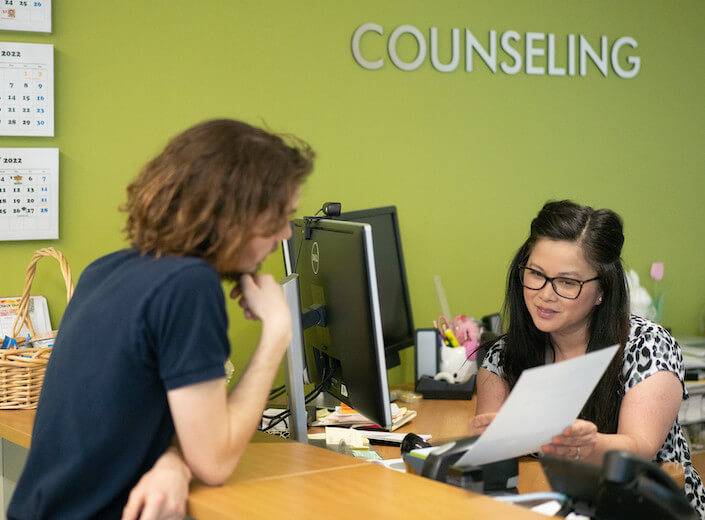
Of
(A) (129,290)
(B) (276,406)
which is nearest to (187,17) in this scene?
(B) (276,406)

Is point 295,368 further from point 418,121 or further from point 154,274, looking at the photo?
point 418,121

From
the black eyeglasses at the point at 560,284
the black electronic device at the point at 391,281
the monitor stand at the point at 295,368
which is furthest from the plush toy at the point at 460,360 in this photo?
the monitor stand at the point at 295,368

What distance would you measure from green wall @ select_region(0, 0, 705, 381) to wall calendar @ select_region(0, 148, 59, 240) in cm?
4

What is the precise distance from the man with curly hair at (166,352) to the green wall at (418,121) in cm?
Result: 138

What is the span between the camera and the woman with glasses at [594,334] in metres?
2.53

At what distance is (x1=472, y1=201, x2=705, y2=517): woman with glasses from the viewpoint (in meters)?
2.53

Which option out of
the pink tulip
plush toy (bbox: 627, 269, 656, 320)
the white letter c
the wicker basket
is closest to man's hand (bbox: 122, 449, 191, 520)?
the wicker basket

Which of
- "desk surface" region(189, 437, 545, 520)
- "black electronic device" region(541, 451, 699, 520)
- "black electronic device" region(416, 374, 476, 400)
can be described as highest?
"black electronic device" region(541, 451, 699, 520)

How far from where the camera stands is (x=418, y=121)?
12.1ft

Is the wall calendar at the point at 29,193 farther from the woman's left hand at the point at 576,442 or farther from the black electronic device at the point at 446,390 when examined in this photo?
the woman's left hand at the point at 576,442

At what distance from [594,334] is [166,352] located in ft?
4.40

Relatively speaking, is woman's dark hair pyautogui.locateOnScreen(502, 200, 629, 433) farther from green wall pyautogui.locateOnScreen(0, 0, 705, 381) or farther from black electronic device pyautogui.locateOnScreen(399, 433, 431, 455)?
green wall pyautogui.locateOnScreen(0, 0, 705, 381)

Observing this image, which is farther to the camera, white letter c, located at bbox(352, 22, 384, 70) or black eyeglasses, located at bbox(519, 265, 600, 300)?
white letter c, located at bbox(352, 22, 384, 70)

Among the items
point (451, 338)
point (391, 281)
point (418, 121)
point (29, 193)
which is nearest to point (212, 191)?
point (29, 193)
